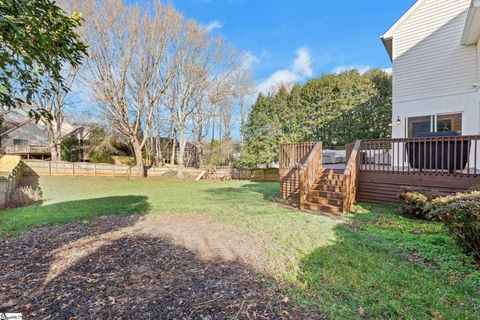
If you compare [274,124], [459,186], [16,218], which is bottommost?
[16,218]

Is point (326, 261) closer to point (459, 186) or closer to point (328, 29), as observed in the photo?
point (459, 186)

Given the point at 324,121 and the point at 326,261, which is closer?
the point at 326,261

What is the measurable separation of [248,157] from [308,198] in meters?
11.5

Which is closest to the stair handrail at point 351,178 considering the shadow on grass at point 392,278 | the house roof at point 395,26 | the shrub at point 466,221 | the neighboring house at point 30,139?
the shadow on grass at point 392,278

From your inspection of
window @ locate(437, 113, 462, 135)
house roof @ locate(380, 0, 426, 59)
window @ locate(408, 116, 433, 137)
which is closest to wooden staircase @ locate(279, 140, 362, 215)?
window @ locate(408, 116, 433, 137)

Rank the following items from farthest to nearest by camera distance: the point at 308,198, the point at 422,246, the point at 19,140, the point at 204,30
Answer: the point at 19,140 < the point at 204,30 < the point at 308,198 < the point at 422,246

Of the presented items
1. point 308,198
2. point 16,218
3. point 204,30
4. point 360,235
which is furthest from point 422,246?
point 204,30

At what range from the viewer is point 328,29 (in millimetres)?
14039

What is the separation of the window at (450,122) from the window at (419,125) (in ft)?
0.89

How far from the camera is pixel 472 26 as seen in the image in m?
6.46

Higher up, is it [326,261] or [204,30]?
[204,30]

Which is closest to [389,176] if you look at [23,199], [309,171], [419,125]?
[309,171]

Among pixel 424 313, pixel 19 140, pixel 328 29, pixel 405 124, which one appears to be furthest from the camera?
pixel 19 140

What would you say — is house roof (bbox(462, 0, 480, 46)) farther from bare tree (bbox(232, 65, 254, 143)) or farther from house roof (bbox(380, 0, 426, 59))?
bare tree (bbox(232, 65, 254, 143))
